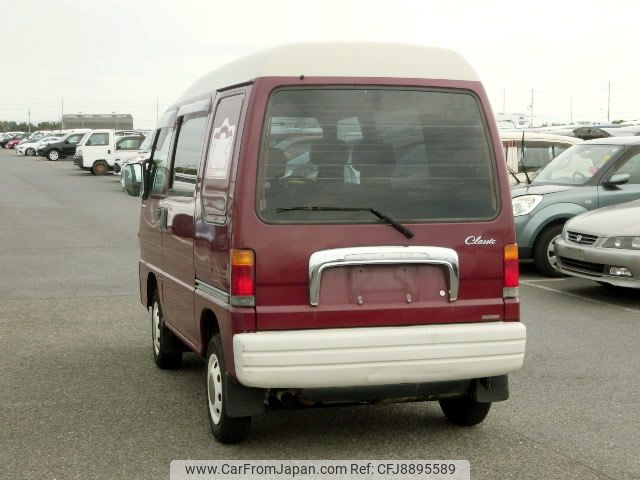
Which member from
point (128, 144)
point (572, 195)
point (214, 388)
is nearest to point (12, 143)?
point (128, 144)

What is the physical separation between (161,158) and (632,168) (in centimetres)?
790

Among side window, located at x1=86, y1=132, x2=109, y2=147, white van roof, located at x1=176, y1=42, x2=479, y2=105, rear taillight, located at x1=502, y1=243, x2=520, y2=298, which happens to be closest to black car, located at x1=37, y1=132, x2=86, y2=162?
side window, located at x1=86, y1=132, x2=109, y2=147

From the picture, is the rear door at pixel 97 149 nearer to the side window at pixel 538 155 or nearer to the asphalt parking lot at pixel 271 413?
the side window at pixel 538 155

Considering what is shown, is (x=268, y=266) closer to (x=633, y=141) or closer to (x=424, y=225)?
(x=424, y=225)

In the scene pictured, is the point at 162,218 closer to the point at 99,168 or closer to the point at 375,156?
the point at 375,156

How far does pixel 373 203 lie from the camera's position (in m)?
A: 5.39

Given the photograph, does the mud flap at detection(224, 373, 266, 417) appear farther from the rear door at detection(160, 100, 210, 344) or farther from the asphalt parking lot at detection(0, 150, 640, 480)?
the rear door at detection(160, 100, 210, 344)

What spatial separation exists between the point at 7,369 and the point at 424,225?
387 cm

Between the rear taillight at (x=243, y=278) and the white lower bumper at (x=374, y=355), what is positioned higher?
the rear taillight at (x=243, y=278)

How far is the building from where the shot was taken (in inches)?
3954

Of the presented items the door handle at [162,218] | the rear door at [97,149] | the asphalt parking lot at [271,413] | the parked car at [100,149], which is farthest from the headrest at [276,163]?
the rear door at [97,149]

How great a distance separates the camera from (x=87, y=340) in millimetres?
Result: 8961

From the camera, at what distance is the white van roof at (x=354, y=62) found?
5.39m

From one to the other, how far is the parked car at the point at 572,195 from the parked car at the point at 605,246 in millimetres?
1340
